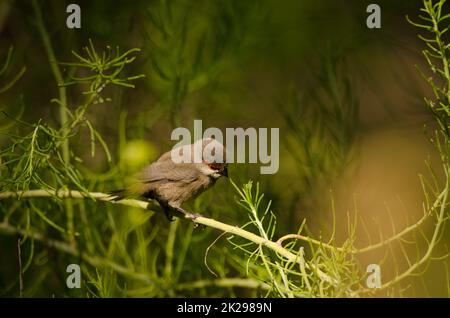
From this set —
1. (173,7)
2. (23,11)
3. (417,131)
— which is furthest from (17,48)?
(417,131)

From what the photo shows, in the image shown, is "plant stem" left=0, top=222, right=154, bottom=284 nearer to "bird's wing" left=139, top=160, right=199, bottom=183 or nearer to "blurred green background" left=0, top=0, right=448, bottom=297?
"blurred green background" left=0, top=0, right=448, bottom=297

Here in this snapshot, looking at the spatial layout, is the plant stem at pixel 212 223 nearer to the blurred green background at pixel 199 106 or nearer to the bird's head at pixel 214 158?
the bird's head at pixel 214 158

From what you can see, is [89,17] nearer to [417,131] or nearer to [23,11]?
[23,11]

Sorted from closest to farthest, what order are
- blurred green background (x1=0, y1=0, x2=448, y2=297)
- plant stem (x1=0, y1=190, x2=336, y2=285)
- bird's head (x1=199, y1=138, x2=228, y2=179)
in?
plant stem (x1=0, y1=190, x2=336, y2=285) < bird's head (x1=199, y1=138, x2=228, y2=179) < blurred green background (x1=0, y1=0, x2=448, y2=297)

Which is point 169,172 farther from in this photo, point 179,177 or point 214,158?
point 214,158

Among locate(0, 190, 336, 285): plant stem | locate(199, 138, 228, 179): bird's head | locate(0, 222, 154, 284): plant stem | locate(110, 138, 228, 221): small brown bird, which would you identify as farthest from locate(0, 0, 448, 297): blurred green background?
locate(0, 190, 336, 285): plant stem

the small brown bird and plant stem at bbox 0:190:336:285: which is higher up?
the small brown bird

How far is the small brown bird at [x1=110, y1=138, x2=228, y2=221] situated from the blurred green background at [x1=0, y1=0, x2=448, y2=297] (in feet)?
0.52

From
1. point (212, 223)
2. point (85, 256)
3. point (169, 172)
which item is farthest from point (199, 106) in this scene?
point (212, 223)

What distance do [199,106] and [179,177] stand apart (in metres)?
0.58

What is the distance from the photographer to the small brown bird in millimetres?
2668
